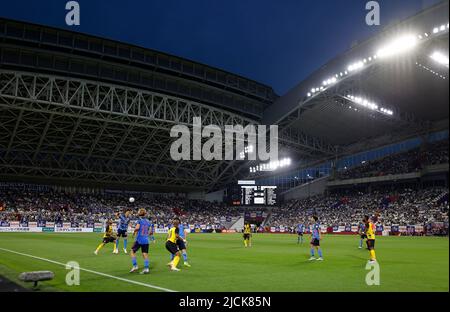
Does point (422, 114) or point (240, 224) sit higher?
point (422, 114)

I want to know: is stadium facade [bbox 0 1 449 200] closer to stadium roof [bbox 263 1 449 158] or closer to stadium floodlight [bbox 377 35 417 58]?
stadium roof [bbox 263 1 449 158]

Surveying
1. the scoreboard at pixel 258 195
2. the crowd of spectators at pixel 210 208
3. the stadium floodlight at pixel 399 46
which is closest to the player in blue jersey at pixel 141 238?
the stadium floodlight at pixel 399 46

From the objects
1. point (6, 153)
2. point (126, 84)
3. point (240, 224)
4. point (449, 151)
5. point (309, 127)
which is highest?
point (126, 84)

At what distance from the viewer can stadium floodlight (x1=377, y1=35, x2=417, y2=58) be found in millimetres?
39281

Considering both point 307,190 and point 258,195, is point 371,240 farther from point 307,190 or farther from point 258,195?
point 307,190

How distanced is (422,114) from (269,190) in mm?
27499

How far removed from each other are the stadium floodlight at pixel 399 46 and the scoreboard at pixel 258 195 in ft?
111

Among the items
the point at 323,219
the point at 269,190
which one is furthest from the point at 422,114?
the point at 269,190

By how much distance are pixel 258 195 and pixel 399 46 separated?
3843cm

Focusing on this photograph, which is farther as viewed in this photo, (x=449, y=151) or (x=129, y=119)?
(x=129, y=119)

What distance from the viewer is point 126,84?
5681cm

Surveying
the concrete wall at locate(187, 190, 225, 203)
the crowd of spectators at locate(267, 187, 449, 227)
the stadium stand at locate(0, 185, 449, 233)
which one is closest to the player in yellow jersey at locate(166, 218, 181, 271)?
the crowd of spectators at locate(267, 187, 449, 227)
